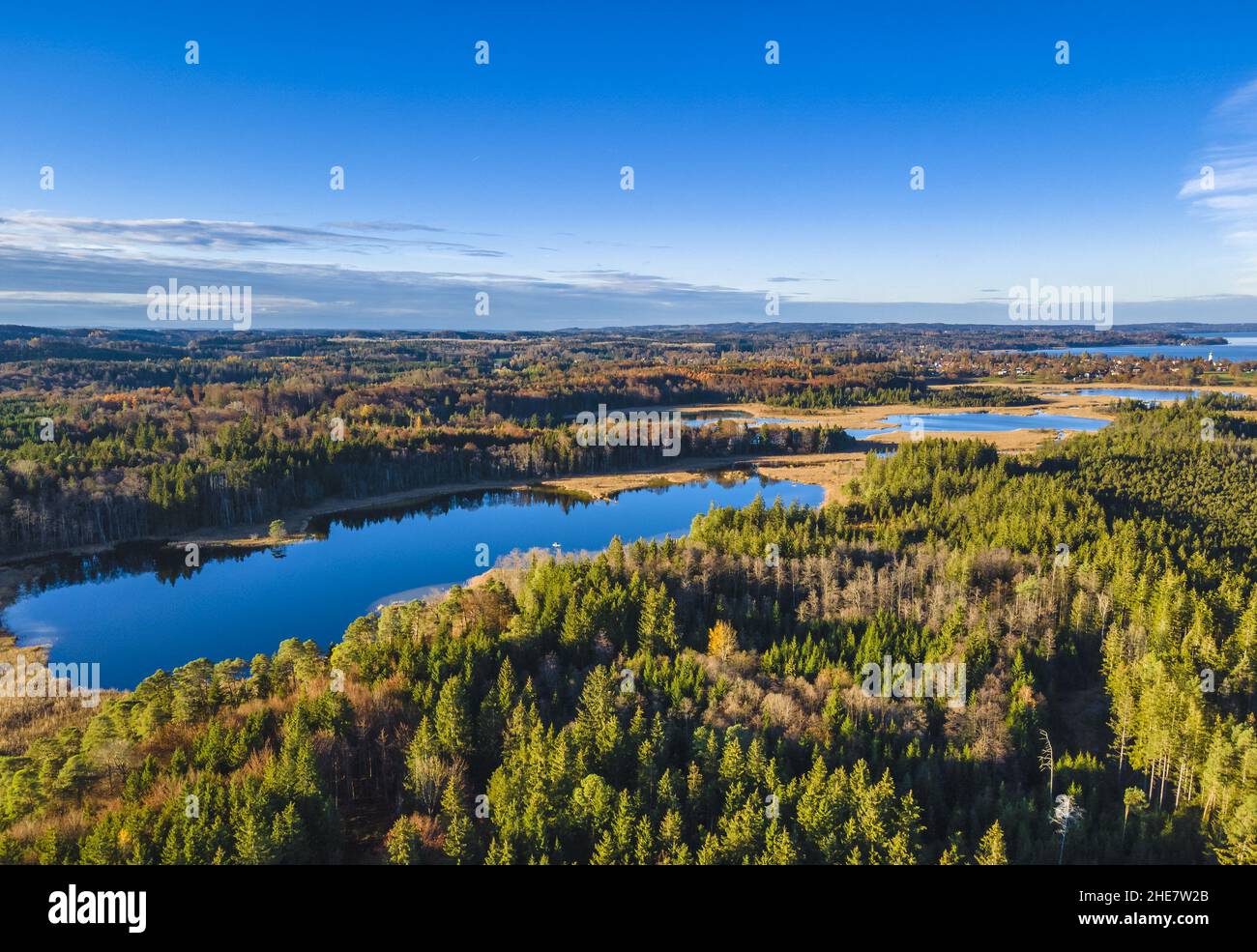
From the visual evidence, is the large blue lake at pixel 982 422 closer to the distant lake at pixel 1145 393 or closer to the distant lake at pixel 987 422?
the distant lake at pixel 987 422

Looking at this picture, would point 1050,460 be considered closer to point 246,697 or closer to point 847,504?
point 847,504

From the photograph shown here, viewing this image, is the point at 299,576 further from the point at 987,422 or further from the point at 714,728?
the point at 987,422

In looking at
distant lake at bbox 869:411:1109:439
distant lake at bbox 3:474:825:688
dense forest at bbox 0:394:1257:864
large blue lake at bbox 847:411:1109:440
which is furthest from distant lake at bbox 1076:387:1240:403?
dense forest at bbox 0:394:1257:864

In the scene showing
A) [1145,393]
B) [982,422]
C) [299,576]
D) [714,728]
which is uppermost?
[1145,393]

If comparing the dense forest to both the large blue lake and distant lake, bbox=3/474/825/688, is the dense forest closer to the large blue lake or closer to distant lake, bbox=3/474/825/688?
distant lake, bbox=3/474/825/688

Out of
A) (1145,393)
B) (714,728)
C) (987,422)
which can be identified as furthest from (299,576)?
(1145,393)


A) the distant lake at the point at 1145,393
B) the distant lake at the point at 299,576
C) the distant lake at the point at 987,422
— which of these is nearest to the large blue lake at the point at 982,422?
the distant lake at the point at 987,422

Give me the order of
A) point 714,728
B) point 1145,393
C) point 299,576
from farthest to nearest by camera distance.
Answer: point 1145,393 < point 299,576 < point 714,728
